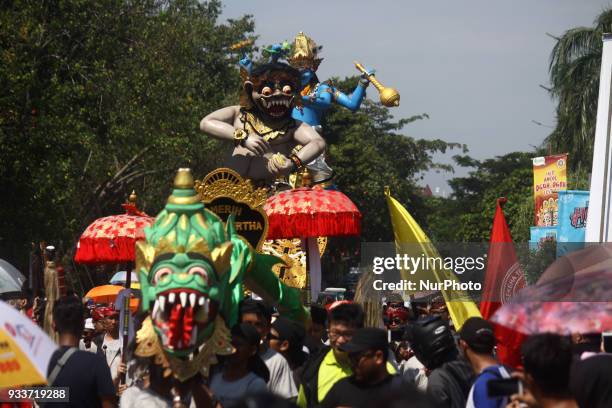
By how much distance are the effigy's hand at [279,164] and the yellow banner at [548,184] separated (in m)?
18.9

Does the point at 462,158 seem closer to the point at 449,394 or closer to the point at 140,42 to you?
the point at 140,42

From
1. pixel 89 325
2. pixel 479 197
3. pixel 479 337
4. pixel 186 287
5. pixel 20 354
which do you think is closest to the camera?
pixel 20 354

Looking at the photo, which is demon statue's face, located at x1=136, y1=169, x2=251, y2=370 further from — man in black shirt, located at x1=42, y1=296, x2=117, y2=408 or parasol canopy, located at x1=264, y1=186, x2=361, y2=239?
parasol canopy, located at x1=264, y1=186, x2=361, y2=239

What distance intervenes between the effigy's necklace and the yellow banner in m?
18.6

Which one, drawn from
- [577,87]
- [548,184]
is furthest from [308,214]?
[577,87]

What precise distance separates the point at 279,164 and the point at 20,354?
8.18 meters

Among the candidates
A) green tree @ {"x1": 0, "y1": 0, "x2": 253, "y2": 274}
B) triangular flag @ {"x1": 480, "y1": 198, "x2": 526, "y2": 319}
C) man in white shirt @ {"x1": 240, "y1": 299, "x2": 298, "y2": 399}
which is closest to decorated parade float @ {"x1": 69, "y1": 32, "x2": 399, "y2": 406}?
man in white shirt @ {"x1": 240, "y1": 299, "x2": 298, "y2": 399}

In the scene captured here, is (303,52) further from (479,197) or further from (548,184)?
(479,197)

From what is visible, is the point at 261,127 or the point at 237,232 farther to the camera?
the point at 261,127

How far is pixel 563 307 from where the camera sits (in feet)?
16.9

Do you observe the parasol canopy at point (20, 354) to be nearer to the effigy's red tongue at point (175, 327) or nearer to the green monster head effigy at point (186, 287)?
the green monster head effigy at point (186, 287)

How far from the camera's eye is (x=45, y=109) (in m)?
24.0

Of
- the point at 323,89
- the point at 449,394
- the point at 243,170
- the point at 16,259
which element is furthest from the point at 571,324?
the point at 16,259

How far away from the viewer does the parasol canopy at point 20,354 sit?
16.5 ft
